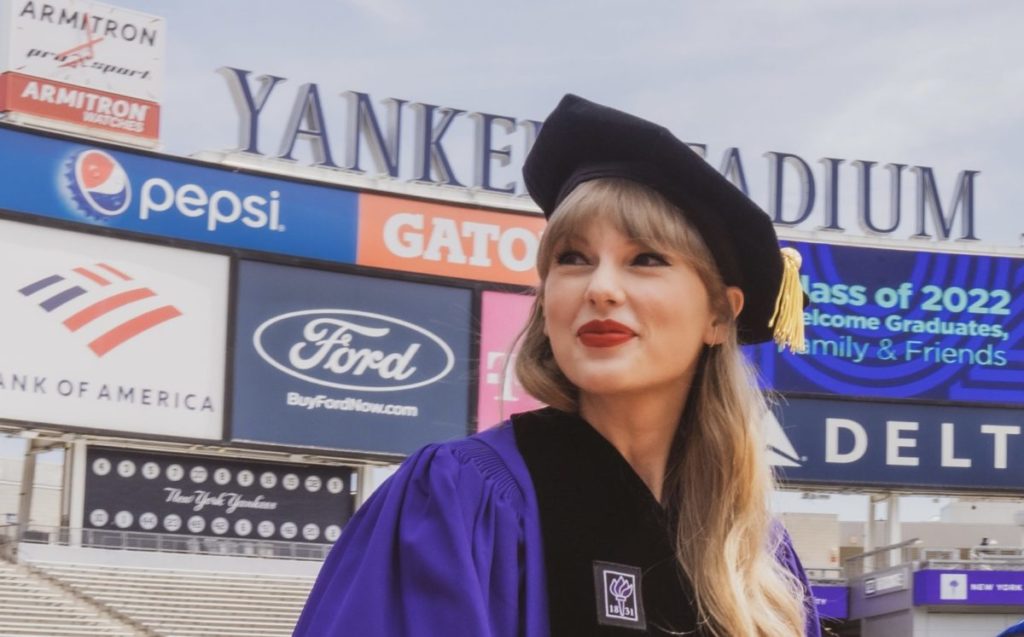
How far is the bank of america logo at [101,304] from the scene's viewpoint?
26875 mm

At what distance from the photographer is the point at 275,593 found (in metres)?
28.7

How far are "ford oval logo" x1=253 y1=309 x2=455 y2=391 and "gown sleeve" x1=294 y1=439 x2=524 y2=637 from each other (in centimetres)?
2619

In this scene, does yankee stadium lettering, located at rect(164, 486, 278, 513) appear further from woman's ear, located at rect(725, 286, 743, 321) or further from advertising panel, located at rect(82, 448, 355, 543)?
woman's ear, located at rect(725, 286, 743, 321)

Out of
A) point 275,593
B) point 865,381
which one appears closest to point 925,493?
point 865,381

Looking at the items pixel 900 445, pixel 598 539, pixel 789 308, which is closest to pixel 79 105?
pixel 900 445

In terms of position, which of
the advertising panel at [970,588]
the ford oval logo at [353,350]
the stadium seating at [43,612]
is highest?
the ford oval logo at [353,350]

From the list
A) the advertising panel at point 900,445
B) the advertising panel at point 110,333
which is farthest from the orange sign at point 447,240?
the advertising panel at point 900,445

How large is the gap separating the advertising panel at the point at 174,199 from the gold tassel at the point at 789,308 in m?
24.3

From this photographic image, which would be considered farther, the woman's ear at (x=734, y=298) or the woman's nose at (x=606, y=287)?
the woman's ear at (x=734, y=298)

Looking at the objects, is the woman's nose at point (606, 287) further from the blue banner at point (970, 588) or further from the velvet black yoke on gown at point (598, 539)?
the blue banner at point (970, 588)

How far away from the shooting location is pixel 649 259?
2842 millimetres

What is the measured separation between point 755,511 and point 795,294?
382mm

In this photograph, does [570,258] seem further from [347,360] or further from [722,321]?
[347,360]

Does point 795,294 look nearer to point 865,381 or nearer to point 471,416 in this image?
point 471,416
